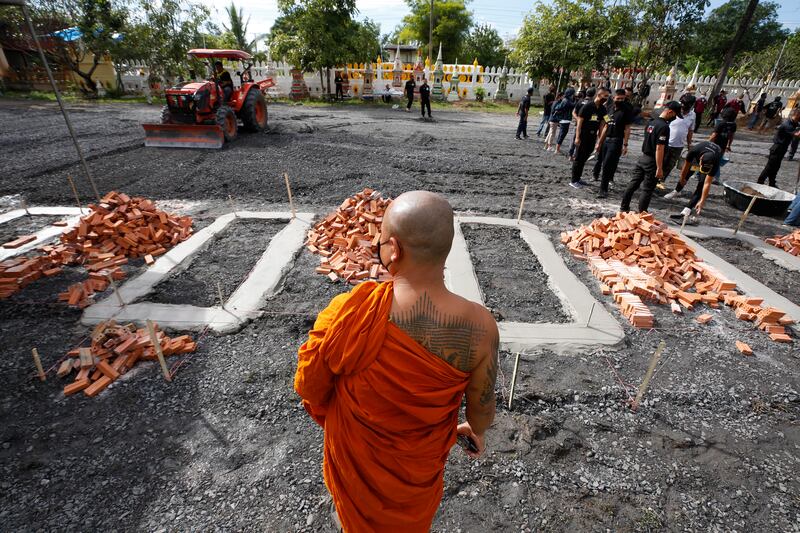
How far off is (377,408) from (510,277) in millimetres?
3791

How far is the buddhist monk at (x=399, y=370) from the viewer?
4.09ft

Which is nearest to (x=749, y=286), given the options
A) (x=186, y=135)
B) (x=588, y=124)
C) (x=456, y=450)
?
(x=588, y=124)

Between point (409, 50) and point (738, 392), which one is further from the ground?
point (409, 50)

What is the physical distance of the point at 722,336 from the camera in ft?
12.6

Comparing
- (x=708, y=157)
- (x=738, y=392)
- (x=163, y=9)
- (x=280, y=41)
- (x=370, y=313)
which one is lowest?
(x=738, y=392)

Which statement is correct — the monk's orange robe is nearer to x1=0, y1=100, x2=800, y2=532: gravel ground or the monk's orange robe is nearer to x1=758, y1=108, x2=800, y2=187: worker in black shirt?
x1=0, y1=100, x2=800, y2=532: gravel ground

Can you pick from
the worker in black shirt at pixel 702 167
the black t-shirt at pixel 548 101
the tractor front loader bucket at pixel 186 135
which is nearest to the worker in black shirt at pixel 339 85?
the black t-shirt at pixel 548 101

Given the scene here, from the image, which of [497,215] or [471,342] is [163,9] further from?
[471,342]

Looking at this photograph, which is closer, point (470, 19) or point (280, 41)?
point (280, 41)

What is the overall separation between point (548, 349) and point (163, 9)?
29162 mm

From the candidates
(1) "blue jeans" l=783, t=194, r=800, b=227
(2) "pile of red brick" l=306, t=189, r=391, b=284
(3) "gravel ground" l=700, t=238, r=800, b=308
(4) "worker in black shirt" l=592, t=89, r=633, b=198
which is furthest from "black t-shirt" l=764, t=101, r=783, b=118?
(2) "pile of red brick" l=306, t=189, r=391, b=284

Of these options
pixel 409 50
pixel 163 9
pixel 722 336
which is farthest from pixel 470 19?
pixel 722 336

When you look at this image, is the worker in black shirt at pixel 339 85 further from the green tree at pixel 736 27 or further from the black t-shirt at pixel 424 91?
the green tree at pixel 736 27

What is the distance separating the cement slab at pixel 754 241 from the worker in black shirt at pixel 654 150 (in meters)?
1.00
